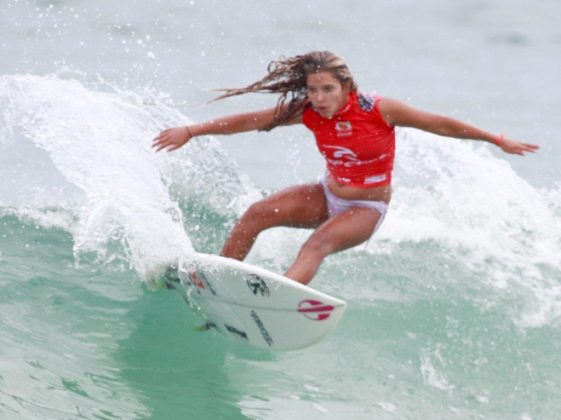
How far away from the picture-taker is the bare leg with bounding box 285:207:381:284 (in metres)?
5.85

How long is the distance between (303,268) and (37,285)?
1.89 meters

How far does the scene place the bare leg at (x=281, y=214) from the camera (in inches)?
247

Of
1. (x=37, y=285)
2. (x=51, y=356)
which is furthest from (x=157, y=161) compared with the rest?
(x=51, y=356)

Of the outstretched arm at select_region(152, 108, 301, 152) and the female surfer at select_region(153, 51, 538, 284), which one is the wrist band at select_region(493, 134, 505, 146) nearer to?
the female surfer at select_region(153, 51, 538, 284)

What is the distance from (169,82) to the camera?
1299 centimetres

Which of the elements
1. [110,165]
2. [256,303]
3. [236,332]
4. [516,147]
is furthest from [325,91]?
[110,165]

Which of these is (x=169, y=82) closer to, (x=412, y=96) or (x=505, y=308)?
(x=412, y=96)

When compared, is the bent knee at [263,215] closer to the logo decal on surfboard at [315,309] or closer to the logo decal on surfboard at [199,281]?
the logo decal on surfboard at [199,281]

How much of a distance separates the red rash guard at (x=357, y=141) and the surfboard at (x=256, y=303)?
0.76 m

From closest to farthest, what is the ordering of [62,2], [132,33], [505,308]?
[505,308] → [132,33] → [62,2]

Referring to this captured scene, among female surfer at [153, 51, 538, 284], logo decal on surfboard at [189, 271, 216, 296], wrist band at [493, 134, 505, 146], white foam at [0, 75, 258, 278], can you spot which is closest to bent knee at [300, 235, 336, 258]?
female surfer at [153, 51, 538, 284]

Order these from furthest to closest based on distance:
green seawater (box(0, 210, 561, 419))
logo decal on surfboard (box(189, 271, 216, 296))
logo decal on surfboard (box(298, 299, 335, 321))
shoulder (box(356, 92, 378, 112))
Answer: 1. logo decal on surfboard (box(189, 271, 216, 296))
2. shoulder (box(356, 92, 378, 112))
3. green seawater (box(0, 210, 561, 419))
4. logo decal on surfboard (box(298, 299, 335, 321))

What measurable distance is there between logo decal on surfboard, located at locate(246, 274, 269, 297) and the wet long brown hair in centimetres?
80

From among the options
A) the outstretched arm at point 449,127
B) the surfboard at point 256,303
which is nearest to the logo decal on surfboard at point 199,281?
the surfboard at point 256,303
